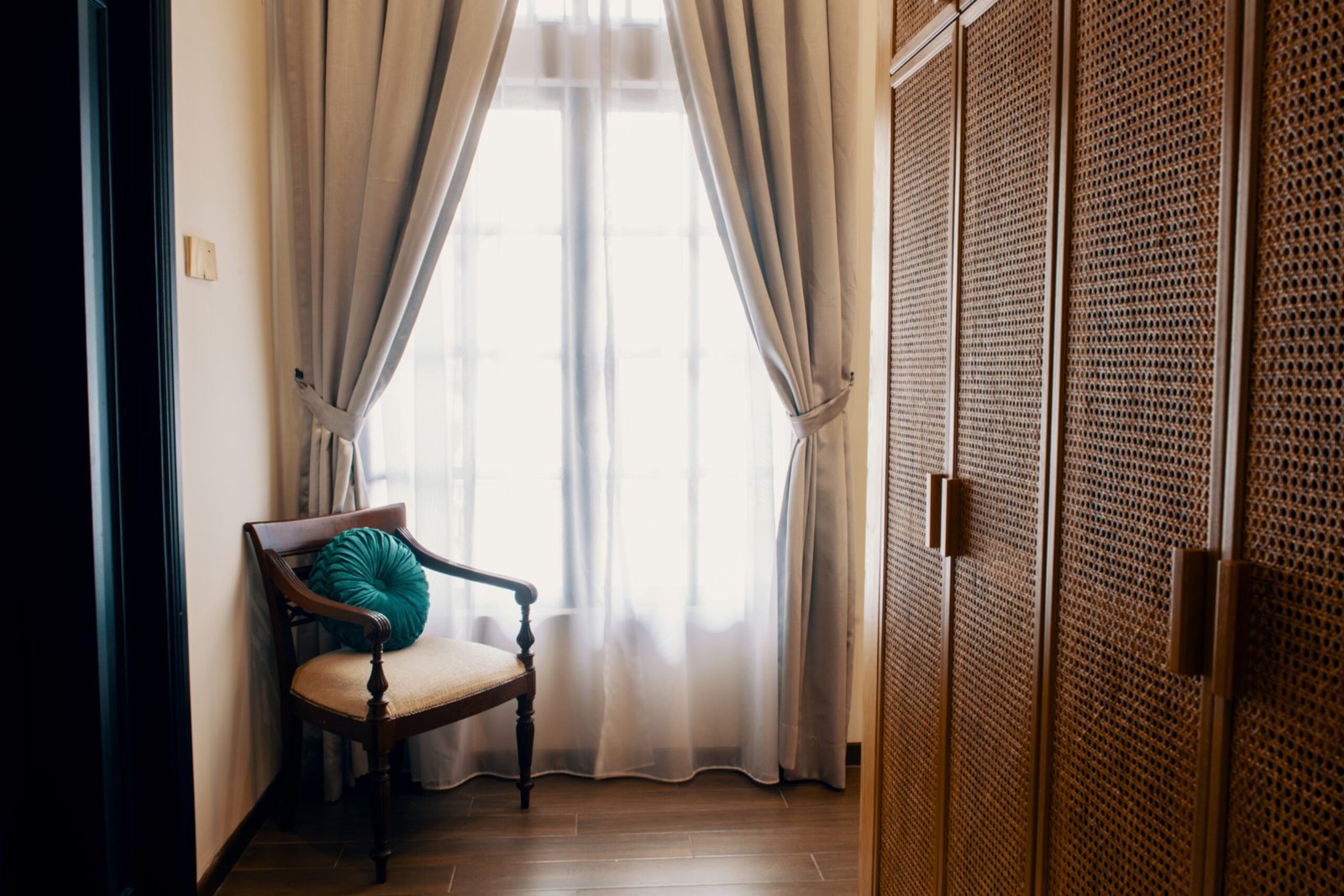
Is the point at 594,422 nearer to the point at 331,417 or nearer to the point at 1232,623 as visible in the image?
the point at 331,417

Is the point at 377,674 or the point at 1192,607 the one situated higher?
the point at 1192,607

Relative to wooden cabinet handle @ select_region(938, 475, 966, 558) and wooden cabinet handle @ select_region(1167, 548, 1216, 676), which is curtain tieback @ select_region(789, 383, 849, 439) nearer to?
wooden cabinet handle @ select_region(938, 475, 966, 558)

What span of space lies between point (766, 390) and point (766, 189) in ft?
2.03

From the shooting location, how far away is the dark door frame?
67.7 inches

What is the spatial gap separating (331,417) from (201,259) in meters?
0.66

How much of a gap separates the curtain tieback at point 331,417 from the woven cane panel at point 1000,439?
1.89 meters

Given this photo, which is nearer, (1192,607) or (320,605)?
(1192,607)

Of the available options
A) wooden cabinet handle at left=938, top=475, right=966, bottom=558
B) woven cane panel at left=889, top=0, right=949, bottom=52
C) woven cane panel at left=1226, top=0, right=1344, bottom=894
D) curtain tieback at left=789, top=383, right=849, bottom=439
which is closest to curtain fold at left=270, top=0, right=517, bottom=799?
curtain tieback at left=789, top=383, right=849, bottom=439

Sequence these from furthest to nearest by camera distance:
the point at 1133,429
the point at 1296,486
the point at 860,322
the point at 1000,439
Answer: the point at 860,322
the point at 1000,439
the point at 1133,429
the point at 1296,486

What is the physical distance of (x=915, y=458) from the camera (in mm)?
1750

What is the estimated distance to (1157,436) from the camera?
1.02 metres

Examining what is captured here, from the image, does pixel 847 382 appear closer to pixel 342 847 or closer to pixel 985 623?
pixel 985 623

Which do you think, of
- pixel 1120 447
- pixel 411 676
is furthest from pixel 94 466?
pixel 1120 447

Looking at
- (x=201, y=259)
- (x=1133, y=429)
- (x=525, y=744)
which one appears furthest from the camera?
(x=525, y=744)
